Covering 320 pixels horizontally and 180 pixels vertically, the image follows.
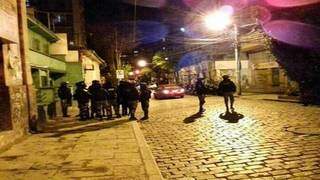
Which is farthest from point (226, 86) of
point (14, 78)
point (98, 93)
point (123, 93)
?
point (14, 78)

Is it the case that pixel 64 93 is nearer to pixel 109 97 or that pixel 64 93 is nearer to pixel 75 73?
pixel 109 97

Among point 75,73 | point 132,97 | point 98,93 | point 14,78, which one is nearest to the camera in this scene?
point 14,78

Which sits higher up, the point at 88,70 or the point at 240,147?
the point at 88,70

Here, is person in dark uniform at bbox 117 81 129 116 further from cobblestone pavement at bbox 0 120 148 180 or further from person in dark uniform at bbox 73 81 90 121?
cobblestone pavement at bbox 0 120 148 180

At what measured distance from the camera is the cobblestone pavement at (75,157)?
23.7 feet

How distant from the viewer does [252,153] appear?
879 centimetres

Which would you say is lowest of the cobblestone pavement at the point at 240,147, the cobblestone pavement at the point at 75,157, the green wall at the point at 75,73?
the cobblestone pavement at the point at 240,147

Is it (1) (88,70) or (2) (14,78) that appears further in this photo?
(1) (88,70)

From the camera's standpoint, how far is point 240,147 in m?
9.56

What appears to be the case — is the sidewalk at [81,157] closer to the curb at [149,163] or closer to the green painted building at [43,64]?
the curb at [149,163]

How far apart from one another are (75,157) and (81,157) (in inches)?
5.5

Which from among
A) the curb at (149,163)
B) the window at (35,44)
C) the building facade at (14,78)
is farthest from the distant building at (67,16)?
the curb at (149,163)

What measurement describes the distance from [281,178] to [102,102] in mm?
12081

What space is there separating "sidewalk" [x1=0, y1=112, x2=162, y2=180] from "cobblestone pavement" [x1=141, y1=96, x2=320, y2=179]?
52 cm
